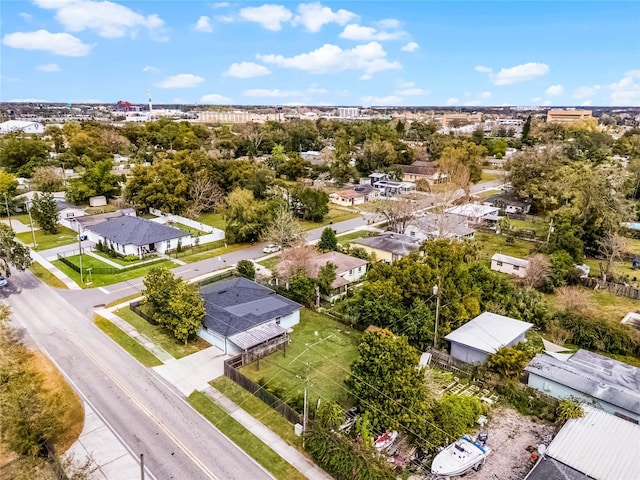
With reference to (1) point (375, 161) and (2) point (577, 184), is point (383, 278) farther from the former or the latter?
(1) point (375, 161)

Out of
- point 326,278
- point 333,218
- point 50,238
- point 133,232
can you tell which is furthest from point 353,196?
point 50,238

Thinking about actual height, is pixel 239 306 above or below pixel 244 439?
above

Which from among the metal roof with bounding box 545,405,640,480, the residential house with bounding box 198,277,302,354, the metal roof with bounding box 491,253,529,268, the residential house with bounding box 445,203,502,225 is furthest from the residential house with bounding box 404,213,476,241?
the metal roof with bounding box 545,405,640,480

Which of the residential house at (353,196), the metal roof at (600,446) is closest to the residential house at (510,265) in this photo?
the metal roof at (600,446)

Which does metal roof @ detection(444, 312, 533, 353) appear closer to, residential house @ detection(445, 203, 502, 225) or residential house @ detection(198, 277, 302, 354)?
residential house @ detection(198, 277, 302, 354)

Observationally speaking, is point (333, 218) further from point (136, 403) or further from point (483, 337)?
point (136, 403)

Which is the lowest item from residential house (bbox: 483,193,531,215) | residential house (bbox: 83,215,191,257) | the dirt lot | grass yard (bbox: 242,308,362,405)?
the dirt lot
